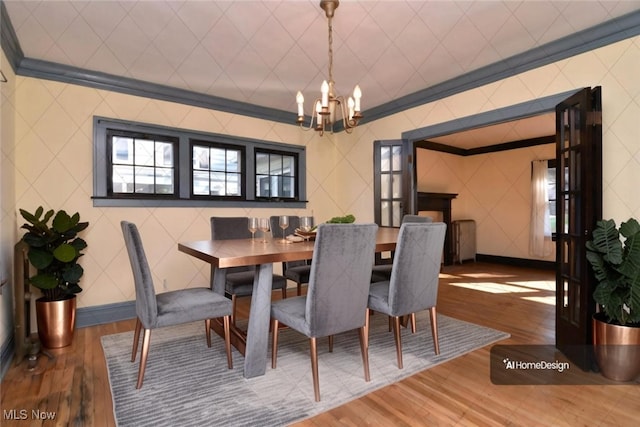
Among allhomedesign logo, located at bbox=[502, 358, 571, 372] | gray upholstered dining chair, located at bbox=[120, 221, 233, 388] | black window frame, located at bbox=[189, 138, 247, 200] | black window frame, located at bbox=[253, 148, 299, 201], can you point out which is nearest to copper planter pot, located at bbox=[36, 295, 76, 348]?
gray upholstered dining chair, located at bbox=[120, 221, 233, 388]

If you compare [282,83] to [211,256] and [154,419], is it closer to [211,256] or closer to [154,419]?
[211,256]

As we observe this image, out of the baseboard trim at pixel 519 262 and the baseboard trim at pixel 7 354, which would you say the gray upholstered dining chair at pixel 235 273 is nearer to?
the baseboard trim at pixel 7 354

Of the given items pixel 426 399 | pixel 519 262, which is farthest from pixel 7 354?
pixel 519 262

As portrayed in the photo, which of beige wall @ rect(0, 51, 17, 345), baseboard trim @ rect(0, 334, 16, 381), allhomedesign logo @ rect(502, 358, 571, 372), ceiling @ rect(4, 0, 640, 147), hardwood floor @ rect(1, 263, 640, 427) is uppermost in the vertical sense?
ceiling @ rect(4, 0, 640, 147)

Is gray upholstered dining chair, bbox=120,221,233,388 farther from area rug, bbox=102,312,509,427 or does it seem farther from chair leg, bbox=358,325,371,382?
chair leg, bbox=358,325,371,382

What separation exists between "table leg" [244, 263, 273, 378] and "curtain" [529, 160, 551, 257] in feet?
19.3

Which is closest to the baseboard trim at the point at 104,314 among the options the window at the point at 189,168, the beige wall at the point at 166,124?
the beige wall at the point at 166,124

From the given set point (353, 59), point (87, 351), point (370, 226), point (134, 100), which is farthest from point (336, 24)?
point (87, 351)

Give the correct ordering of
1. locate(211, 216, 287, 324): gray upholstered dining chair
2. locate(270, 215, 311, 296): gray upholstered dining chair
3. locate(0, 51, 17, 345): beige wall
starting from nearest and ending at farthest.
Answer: locate(0, 51, 17, 345): beige wall < locate(211, 216, 287, 324): gray upholstered dining chair < locate(270, 215, 311, 296): gray upholstered dining chair

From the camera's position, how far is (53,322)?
262 cm

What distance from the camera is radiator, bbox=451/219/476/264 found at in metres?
6.68

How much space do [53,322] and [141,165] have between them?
167 centimetres

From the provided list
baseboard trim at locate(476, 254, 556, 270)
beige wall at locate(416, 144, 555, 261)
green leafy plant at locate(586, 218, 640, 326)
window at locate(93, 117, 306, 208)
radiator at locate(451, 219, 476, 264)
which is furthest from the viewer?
radiator at locate(451, 219, 476, 264)

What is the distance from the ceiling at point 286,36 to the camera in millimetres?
2281
